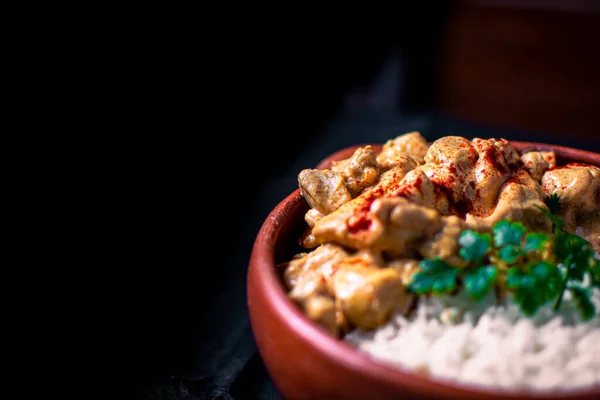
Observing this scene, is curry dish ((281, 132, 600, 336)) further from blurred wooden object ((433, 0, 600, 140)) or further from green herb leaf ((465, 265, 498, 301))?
blurred wooden object ((433, 0, 600, 140))

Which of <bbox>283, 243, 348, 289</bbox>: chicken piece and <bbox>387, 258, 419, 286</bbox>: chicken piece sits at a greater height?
<bbox>387, 258, 419, 286</bbox>: chicken piece

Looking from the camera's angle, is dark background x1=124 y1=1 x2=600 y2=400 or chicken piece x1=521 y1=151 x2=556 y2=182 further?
dark background x1=124 y1=1 x2=600 y2=400

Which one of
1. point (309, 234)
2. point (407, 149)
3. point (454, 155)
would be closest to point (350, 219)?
point (309, 234)

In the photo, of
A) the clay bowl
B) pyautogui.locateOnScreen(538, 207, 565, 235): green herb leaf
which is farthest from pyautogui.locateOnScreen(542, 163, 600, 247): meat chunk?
the clay bowl

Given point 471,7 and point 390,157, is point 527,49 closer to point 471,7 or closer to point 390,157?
point 471,7

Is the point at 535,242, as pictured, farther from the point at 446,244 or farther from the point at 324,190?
the point at 324,190

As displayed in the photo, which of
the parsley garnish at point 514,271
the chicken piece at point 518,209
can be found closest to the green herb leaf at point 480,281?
the parsley garnish at point 514,271
